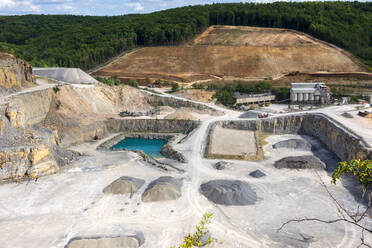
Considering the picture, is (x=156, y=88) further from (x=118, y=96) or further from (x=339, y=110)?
(x=339, y=110)

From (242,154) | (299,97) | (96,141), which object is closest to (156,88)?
(96,141)

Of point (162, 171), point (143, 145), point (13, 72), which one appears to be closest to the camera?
point (162, 171)

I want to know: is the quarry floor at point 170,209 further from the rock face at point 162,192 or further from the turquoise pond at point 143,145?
the turquoise pond at point 143,145

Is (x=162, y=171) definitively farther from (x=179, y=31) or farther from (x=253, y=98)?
(x=179, y=31)

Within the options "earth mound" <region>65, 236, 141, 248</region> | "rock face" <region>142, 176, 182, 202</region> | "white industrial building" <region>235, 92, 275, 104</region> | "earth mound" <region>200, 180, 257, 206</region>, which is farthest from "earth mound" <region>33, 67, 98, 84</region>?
"earth mound" <region>65, 236, 141, 248</region>

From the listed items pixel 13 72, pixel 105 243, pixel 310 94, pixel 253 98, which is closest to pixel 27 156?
pixel 105 243

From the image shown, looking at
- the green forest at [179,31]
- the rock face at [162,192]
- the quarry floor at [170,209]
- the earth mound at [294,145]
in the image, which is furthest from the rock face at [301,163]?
the green forest at [179,31]
